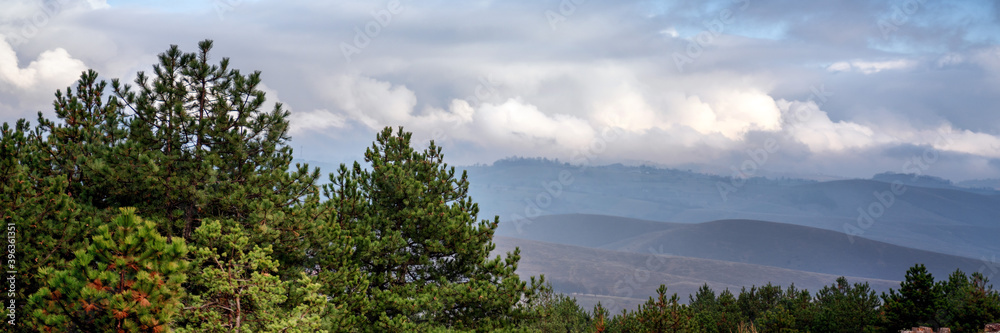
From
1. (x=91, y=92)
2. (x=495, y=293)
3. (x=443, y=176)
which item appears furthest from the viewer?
(x=443, y=176)

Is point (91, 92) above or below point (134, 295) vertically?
above

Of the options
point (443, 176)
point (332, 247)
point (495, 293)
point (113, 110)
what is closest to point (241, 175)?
point (332, 247)

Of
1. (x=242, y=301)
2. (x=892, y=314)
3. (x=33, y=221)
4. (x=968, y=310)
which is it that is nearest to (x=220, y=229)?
(x=242, y=301)

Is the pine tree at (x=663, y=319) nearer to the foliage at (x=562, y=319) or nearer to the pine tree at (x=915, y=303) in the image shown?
the pine tree at (x=915, y=303)

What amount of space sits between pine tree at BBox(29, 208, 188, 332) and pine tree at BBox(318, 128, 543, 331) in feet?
34.3

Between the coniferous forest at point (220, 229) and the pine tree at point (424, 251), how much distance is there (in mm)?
76

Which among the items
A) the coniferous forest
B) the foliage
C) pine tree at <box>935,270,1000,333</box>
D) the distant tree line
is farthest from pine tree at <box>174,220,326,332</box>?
pine tree at <box>935,270,1000,333</box>

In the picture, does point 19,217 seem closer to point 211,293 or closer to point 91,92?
point 211,293

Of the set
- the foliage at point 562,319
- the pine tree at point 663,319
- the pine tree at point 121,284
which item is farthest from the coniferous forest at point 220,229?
the foliage at point 562,319

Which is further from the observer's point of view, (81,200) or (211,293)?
(81,200)

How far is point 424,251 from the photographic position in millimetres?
22125

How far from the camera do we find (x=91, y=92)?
1956cm

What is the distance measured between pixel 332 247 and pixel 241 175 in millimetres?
3603

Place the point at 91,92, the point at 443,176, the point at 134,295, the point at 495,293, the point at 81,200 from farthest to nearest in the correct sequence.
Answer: the point at 443,176 → the point at 495,293 → the point at 91,92 → the point at 81,200 → the point at 134,295
